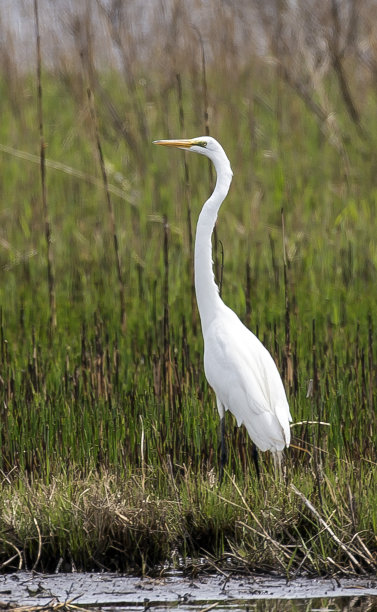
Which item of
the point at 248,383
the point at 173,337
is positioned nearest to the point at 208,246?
the point at 248,383

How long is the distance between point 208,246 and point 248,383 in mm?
603

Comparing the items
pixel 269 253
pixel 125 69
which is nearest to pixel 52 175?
pixel 125 69

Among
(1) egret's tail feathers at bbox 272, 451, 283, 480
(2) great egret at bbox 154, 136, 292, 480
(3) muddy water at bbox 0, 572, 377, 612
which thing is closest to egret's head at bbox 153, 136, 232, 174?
(2) great egret at bbox 154, 136, 292, 480

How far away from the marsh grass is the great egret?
0.17m

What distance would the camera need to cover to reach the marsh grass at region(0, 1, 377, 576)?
3744mm

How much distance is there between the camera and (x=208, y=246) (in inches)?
176

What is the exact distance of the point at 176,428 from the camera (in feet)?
14.6

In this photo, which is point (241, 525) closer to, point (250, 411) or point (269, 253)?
point (250, 411)

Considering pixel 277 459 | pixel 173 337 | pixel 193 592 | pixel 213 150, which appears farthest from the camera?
pixel 173 337

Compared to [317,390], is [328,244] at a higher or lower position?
higher

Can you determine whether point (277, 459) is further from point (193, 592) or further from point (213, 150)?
point (213, 150)

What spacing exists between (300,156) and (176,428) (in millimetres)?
6215

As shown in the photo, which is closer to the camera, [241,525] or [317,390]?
[241,525]

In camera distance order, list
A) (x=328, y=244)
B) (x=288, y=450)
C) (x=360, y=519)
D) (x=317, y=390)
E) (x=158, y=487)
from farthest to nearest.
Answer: (x=328, y=244) < (x=317, y=390) < (x=288, y=450) < (x=158, y=487) < (x=360, y=519)
